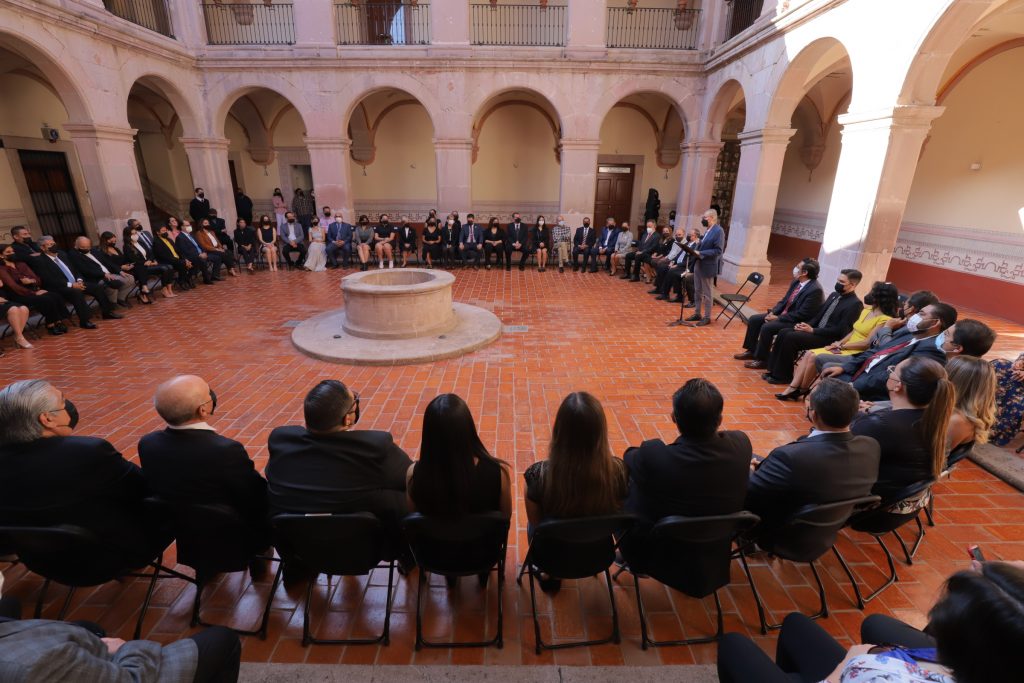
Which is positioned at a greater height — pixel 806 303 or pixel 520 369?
pixel 806 303

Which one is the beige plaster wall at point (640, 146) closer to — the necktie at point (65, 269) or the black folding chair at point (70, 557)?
the necktie at point (65, 269)

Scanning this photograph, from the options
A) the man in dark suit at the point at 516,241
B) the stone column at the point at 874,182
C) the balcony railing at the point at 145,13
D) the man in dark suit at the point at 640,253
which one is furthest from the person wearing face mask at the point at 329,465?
the balcony railing at the point at 145,13

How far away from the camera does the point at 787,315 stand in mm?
5406

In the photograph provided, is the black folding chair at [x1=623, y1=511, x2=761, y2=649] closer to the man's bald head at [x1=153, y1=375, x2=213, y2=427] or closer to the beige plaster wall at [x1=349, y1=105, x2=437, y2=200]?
the man's bald head at [x1=153, y1=375, x2=213, y2=427]

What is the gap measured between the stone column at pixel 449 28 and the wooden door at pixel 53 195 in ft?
30.7

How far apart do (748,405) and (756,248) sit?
6.32 m

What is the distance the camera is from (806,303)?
5223 millimetres

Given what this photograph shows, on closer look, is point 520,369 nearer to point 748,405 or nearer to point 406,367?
point 406,367

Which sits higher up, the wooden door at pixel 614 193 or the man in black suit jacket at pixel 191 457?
the wooden door at pixel 614 193

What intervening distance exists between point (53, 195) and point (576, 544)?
1506 cm

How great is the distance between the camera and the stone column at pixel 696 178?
11.8m

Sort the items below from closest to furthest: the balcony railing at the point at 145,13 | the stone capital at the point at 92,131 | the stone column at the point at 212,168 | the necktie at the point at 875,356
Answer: the necktie at the point at 875,356 < the stone capital at the point at 92,131 < the balcony railing at the point at 145,13 < the stone column at the point at 212,168

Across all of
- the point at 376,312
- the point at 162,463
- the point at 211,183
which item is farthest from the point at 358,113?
the point at 162,463

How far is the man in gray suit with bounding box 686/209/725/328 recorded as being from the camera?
22.4ft
